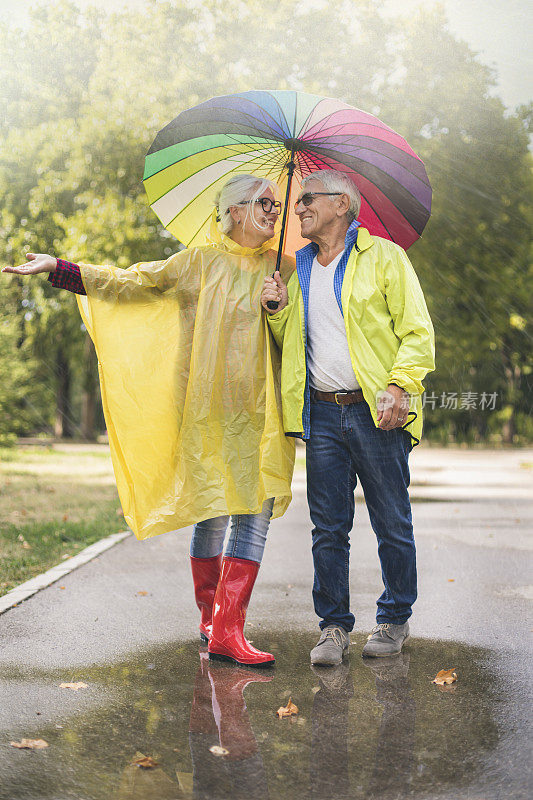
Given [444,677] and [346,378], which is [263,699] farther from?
[346,378]

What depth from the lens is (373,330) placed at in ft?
12.7

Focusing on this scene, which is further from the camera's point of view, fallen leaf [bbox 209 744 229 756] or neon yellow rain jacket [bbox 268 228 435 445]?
neon yellow rain jacket [bbox 268 228 435 445]

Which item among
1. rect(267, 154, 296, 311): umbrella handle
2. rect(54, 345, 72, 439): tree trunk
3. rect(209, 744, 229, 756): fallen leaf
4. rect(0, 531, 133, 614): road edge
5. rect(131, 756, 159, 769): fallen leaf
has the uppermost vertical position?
rect(267, 154, 296, 311): umbrella handle

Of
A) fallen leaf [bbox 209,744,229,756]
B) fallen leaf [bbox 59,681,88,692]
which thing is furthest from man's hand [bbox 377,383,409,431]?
fallen leaf [bbox 59,681,88,692]

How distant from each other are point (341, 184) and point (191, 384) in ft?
3.71

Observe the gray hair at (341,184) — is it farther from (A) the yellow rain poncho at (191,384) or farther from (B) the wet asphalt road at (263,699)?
(B) the wet asphalt road at (263,699)

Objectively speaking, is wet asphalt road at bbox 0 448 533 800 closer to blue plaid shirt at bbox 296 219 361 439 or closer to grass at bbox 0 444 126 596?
grass at bbox 0 444 126 596

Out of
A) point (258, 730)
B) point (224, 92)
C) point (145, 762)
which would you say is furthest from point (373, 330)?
point (224, 92)

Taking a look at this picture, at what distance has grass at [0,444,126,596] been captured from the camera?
6.51 meters

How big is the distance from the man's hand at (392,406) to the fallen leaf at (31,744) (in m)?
1.81

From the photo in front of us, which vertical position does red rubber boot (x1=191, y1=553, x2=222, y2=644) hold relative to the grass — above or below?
above

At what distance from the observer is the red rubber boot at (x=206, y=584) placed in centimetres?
429

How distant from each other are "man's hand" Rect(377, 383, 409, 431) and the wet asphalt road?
107 centimetres

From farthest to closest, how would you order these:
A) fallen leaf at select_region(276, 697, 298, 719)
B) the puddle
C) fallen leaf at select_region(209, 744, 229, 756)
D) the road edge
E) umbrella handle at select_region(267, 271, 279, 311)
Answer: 1. the road edge
2. umbrella handle at select_region(267, 271, 279, 311)
3. fallen leaf at select_region(276, 697, 298, 719)
4. fallen leaf at select_region(209, 744, 229, 756)
5. the puddle
